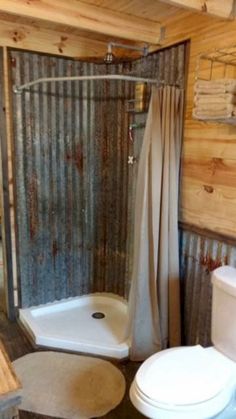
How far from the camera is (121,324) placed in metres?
2.69

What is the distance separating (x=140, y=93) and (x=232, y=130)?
0.86 metres

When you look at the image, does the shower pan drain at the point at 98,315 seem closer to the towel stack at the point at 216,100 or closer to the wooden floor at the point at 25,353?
the wooden floor at the point at 25,353

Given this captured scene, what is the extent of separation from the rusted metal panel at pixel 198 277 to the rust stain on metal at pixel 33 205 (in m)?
1.21

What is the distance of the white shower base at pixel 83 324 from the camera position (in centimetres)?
237

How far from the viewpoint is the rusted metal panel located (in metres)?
2.01

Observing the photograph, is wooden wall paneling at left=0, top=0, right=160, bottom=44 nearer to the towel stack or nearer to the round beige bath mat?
the towel stack

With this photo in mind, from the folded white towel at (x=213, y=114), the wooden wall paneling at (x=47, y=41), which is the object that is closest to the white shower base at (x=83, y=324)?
the folded white towel at (x=213, y=114)

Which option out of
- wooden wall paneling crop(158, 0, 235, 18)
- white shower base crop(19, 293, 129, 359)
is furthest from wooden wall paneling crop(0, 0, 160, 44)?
white shower base crop(19, 293, 129, 359)

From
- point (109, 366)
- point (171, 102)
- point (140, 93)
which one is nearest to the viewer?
point (171, 102)

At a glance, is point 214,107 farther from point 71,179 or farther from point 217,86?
point 71,179

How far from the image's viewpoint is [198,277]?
2.16 m

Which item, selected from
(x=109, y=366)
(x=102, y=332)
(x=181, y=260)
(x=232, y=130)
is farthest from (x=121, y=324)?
(x=232, y=130)

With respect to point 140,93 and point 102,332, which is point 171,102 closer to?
point 140,93

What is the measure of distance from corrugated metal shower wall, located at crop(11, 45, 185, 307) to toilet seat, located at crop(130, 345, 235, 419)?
4.33 feet
